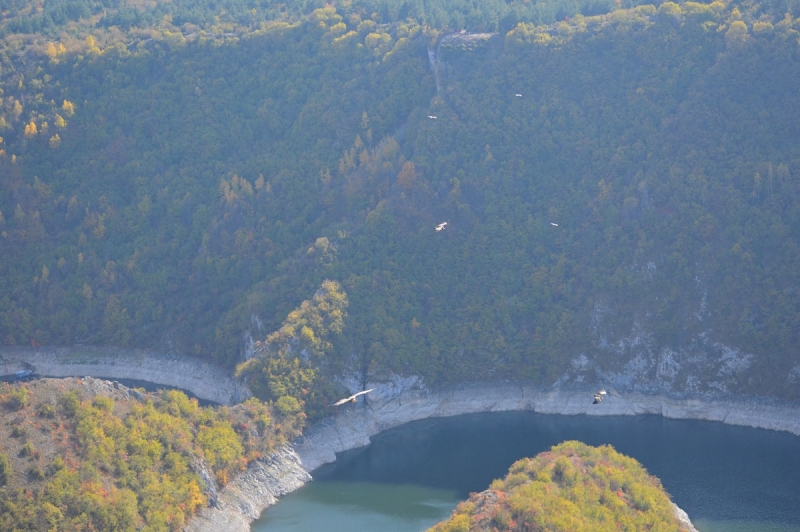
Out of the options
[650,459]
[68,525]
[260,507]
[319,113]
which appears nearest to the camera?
[68,525]

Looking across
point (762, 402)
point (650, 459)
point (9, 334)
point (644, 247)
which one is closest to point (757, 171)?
point (644, 247)

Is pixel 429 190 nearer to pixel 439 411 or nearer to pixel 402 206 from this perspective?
pixel 402 206

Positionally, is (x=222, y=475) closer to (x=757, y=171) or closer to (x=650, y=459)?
(x=650, y=459)

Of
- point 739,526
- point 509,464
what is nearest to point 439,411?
point 509,464

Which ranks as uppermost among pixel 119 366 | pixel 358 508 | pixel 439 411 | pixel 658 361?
pixel 358 508

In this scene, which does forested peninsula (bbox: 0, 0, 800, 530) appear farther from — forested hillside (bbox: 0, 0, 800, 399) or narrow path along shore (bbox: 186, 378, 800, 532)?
narrow path along shore (bbox: 186, 378, 800, 532)

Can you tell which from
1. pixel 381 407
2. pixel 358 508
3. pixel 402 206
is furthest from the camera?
pixel 402 206

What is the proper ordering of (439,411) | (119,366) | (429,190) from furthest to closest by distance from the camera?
(119,366), (429,190), (439,411)

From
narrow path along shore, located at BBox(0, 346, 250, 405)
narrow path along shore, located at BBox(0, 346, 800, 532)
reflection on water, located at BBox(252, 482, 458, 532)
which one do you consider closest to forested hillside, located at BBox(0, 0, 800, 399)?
narrow path along shore, located at BBox(0, 346, 250, 405)

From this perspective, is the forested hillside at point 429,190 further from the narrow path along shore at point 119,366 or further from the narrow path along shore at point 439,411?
the narrow path along shore at point 439,411
